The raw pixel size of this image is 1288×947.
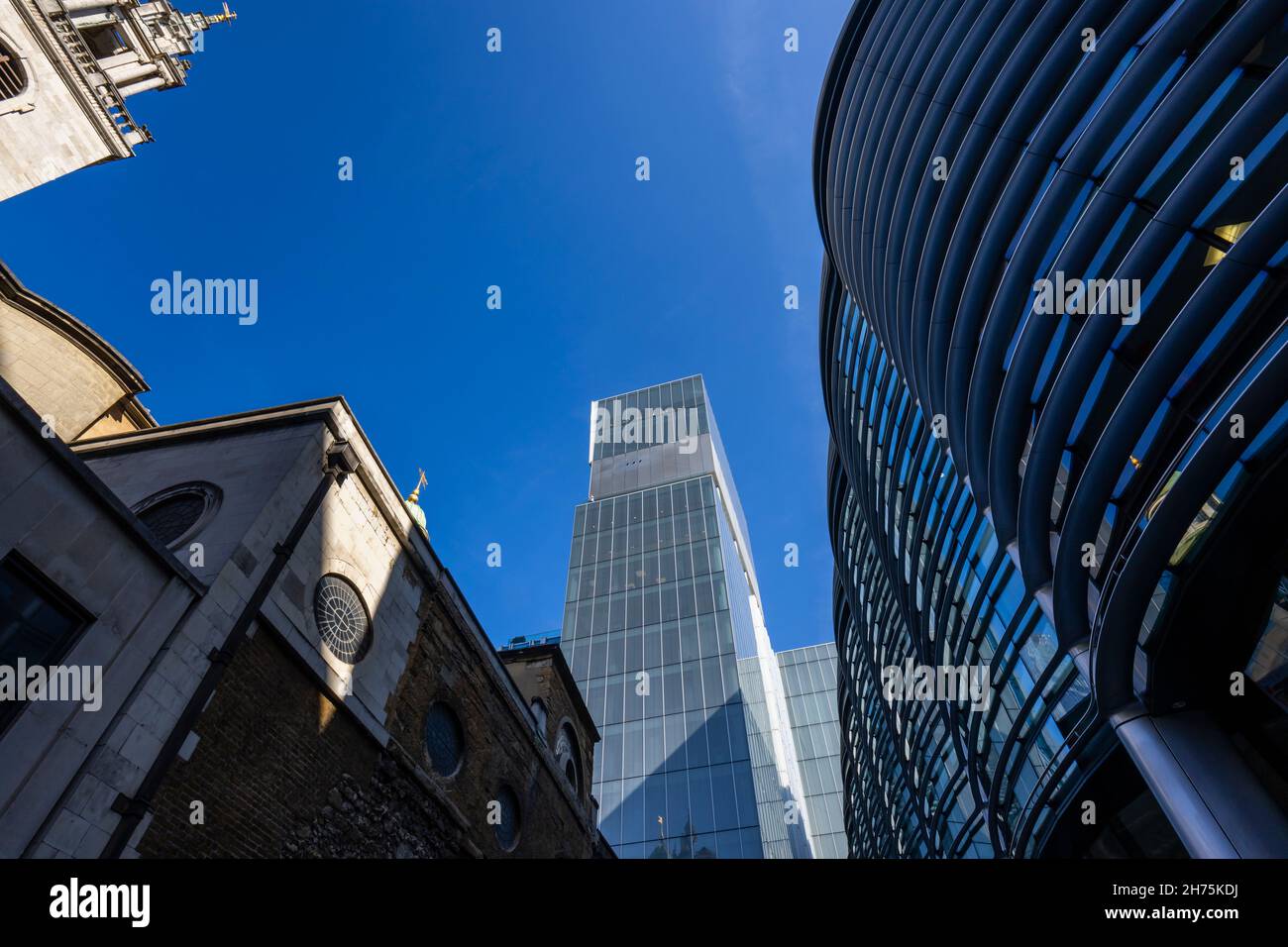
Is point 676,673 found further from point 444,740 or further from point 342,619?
point 342,619

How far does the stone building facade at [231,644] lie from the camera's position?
830cm

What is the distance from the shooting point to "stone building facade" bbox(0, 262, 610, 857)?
8305 mm

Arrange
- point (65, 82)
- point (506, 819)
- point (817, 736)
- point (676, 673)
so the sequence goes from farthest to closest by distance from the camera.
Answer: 1. point (817, 736)
2. point (676, 673)
3. point (65, 82)
4. point (506, 819)

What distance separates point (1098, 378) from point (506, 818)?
16.0 m

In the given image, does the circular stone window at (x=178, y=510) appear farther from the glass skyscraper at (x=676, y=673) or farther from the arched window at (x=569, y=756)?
the glass skyscraper at (x=676, y=673)

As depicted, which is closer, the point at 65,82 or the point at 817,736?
the point at 65,82

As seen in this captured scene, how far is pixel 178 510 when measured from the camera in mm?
12352

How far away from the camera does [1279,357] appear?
331 inches

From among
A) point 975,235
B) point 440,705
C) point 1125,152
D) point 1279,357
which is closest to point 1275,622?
point 1279,357

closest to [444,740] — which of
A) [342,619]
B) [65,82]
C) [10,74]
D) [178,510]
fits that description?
[342,619]

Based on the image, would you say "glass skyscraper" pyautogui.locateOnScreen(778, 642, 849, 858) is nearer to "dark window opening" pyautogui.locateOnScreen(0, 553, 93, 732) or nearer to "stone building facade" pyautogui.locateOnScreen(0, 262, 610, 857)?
"stone building facade" pyautogui.locateOnScreen(0, 262, 610, 857)
